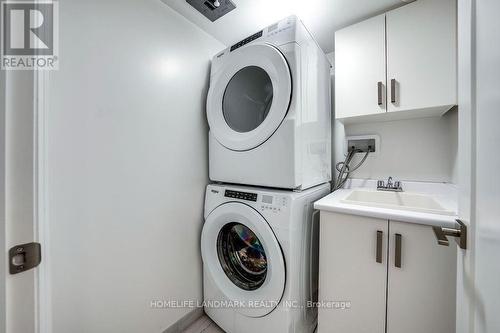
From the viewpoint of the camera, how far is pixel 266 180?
3.46 feet

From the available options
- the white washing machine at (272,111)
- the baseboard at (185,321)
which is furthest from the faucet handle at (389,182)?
the baseboard at (185,321)

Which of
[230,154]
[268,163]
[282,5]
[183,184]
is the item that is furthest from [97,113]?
[282,5]

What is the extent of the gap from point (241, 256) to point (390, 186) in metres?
1.22

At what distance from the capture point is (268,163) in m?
1.04

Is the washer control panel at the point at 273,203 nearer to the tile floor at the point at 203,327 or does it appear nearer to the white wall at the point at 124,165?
the white wall at the point at 124,165

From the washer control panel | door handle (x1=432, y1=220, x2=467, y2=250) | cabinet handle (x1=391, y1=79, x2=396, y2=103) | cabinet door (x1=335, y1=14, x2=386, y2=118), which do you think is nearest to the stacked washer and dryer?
the washer control panel

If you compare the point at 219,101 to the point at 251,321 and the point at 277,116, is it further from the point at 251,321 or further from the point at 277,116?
the point at 251,321

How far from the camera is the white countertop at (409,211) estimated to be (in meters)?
0.79

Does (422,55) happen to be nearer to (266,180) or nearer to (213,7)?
(266,180)

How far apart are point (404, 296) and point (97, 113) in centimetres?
167

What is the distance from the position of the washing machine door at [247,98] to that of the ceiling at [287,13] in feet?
1.04

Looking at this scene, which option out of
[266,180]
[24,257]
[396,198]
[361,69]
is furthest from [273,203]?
[361,69]

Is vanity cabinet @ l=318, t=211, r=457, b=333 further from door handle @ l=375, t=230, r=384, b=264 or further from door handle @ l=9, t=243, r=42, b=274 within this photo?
door handle @ l=9, t=243, r=42, b=274

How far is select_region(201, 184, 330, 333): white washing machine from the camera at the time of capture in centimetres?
95
